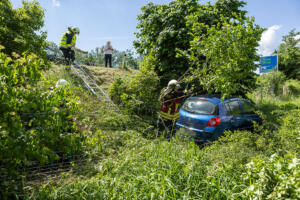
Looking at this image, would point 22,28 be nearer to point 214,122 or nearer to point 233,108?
point 214,122

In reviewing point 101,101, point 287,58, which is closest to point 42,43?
point 101,101

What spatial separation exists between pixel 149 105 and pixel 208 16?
468 centimetres

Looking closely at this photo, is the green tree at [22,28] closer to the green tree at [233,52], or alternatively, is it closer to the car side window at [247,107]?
the green tree at [233,52]

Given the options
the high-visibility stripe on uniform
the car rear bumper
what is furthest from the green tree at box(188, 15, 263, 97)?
the high-visibility stripe on uniform

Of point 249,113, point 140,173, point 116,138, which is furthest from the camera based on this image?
point 249,113

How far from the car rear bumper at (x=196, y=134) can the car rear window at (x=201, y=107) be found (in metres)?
0.53

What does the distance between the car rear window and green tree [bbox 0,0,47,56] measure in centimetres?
449

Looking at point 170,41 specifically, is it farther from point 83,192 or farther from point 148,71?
point 83,192

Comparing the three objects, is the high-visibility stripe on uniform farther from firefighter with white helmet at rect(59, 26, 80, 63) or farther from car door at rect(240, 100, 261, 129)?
car door at rect(240, 100, 261, 129)

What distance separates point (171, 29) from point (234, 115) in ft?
17.3

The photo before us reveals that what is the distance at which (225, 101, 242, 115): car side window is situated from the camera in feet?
17.2

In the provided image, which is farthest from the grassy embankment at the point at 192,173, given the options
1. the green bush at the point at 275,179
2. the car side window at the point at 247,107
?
the car side window at the point at 247,107

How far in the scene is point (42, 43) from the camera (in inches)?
208

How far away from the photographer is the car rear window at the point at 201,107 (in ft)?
16.6
